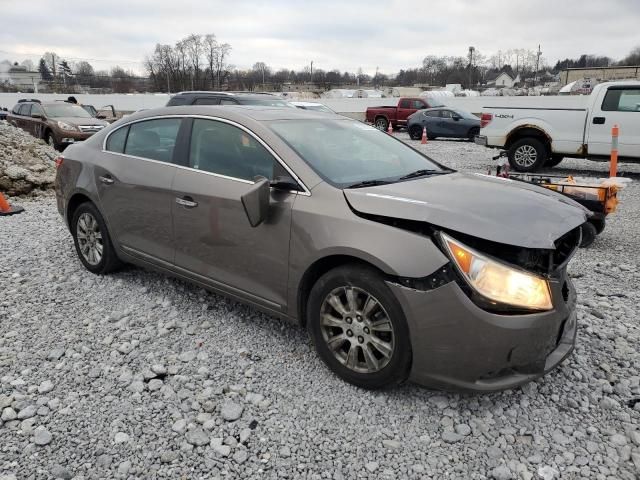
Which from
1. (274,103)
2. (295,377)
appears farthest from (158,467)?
(274,103)

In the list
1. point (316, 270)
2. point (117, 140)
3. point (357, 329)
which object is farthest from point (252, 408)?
point (117, 140)

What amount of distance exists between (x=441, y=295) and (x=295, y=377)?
113cm

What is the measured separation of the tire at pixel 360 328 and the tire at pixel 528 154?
32.6ft

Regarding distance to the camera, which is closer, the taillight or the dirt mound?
the dirt mound

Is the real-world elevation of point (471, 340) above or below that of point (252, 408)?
above

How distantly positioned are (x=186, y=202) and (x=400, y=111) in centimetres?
2210

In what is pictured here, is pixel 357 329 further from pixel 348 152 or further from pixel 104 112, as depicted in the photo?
pixel 104 112

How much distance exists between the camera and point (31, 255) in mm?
5324

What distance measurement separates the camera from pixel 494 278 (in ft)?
8.18

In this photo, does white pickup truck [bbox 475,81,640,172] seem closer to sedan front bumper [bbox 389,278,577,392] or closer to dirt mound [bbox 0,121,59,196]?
dirt mound [bbox 0,121,59,196]

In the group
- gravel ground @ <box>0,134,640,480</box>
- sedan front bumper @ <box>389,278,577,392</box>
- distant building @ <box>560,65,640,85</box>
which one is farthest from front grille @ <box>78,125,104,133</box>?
distant building @ <box>560,65,640,85</box>

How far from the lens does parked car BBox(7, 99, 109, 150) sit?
46.5 feet

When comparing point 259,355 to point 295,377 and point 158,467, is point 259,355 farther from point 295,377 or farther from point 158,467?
point 158,467

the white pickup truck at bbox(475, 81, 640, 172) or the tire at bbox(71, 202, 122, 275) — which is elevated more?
the white pickup truck at bbox(475, 81, 640, 172)
